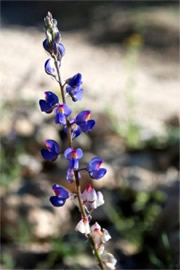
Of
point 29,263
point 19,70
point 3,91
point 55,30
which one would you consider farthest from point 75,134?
point 19,70

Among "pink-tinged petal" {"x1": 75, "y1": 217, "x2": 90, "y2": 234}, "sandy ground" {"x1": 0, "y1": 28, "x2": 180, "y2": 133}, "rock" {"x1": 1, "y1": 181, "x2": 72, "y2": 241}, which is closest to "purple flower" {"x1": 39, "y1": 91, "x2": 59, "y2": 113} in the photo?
"pink-tinged petal" {"x1": 75, "y1": 217, "x2": 90, "y2": 234}

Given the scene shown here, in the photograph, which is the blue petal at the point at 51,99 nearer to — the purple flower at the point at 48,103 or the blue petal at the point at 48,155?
the purple flower at the point at 48,103

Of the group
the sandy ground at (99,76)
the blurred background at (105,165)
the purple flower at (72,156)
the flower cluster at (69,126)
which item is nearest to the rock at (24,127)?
the blurred background at (105,165)

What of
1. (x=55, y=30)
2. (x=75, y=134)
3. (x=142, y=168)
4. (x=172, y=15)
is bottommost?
(x=142, y=168)

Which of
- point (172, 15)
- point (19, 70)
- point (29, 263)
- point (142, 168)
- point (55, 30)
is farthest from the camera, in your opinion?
point (172, 15)

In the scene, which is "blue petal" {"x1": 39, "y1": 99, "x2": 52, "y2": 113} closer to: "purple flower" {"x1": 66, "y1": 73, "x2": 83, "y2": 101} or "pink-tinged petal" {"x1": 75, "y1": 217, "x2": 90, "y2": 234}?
"purple flower" {"x1": 66, "y1": 73, "x2": 83, "y2": 101}

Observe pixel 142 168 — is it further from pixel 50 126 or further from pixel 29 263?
pixel 29 263
